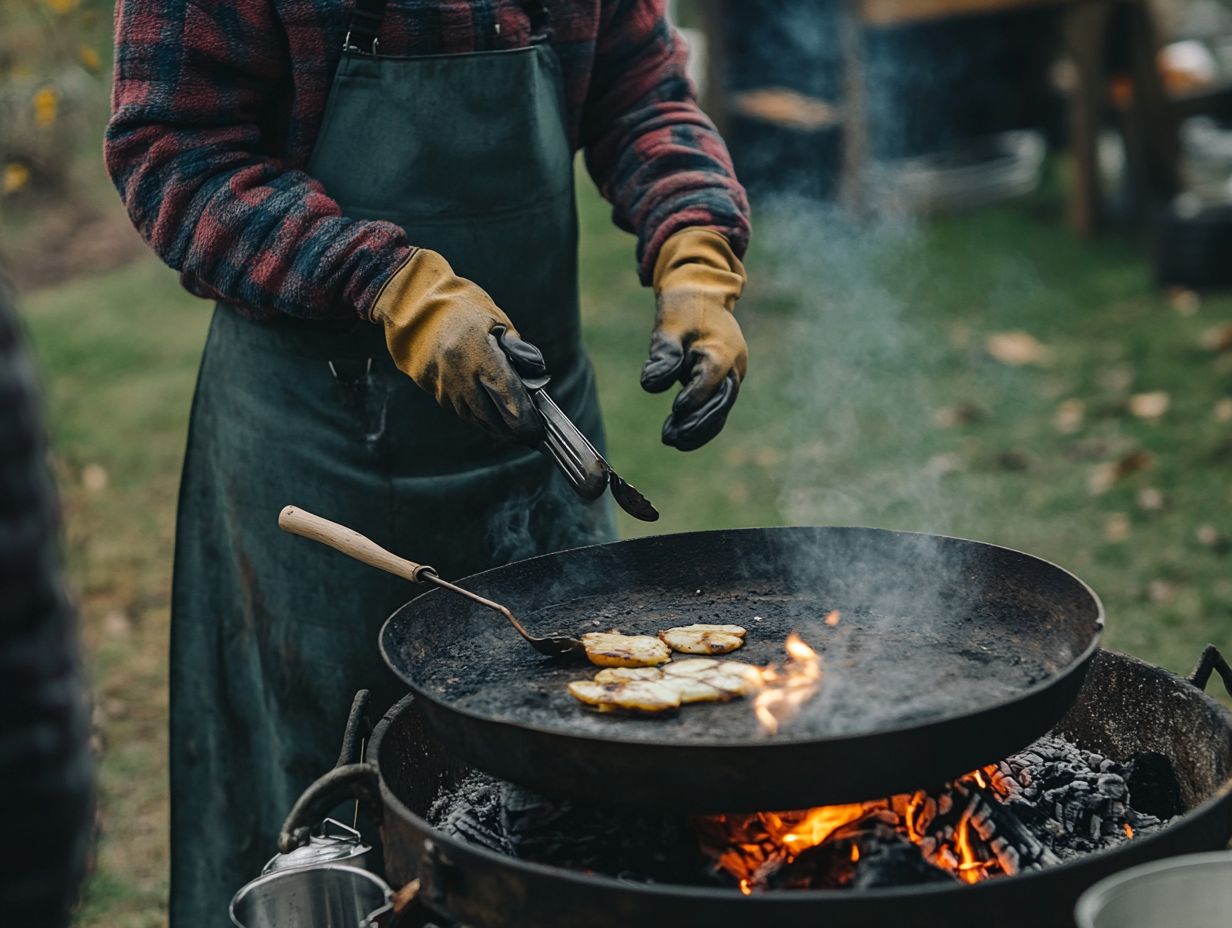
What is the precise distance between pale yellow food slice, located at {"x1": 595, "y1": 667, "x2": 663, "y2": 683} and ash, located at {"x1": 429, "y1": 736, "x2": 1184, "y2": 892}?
7.2 inches

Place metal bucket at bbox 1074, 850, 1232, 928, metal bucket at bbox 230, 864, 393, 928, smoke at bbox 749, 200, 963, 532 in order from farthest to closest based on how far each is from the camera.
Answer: smoke at bbox 749, 200, 963, 532
metal bucket at bbox 230, 864, 393, 928
metal bucket at bbox 1074, 850, 1232, 928

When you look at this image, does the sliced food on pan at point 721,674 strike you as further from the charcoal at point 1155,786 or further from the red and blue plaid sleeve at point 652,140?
the red and blue plaid sleeve at point 652,140

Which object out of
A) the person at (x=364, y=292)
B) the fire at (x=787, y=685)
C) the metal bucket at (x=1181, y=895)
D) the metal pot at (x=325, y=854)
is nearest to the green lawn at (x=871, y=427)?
the person at (x=364, y=292)

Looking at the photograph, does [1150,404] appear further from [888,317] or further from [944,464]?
[888,317]

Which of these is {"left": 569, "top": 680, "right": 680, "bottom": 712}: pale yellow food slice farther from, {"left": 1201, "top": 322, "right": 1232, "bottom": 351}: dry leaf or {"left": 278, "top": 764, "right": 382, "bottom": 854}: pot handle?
{"left": 1201, "top": 322, "right": 1232, "bottom": 351}: dry leaf

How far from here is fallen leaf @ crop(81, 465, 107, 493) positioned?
632 centimetres

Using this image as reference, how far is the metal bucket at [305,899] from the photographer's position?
2172mm

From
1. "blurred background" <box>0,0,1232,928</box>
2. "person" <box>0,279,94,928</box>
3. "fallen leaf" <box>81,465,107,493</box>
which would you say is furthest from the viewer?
"fallen leaf" <box>81,465,107,493</box>

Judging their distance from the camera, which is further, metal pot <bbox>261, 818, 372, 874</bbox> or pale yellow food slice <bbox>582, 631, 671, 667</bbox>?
metal pot <bbox>261, 818, 372, 874</bbox>

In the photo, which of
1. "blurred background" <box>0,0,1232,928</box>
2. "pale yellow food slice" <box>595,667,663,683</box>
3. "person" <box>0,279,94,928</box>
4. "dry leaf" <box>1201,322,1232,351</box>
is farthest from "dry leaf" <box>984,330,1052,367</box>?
"person" <box>0,279,94,928</box>

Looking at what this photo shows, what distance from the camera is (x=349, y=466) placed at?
2.46m

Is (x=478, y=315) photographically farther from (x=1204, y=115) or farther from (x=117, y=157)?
(x=1204, y=115)

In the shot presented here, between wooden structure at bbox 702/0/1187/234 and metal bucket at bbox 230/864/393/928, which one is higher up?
wooden structure at bbox 702/0/1187/234

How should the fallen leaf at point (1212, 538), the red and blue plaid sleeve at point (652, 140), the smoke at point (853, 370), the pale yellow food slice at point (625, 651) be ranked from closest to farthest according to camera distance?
1. the pale yellow food slice at point (625, 651)
2. the red and blue plaid sleeve at point (652, 140)
3. the fallen leaf at point (1212, 538)
4. the smoke at point (853, 370)
